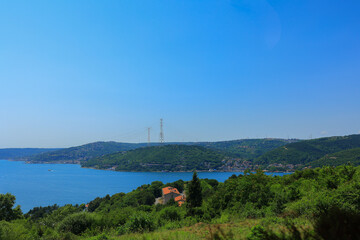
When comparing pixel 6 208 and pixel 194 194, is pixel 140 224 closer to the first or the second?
pixel 194 194

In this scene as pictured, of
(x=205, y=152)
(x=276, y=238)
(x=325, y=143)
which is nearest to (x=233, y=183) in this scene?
(x=276, y=238)

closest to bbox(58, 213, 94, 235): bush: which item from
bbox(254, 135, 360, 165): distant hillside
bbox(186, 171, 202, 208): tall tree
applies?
bbox(186, 171, 202, 208): tall tree

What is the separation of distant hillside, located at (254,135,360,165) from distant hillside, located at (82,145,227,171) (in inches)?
1525

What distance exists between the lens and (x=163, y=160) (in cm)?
15988

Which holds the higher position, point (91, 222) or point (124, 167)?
point (91, 222)

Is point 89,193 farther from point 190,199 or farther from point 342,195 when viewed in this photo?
point 342,195

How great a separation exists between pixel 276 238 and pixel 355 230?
110 cm

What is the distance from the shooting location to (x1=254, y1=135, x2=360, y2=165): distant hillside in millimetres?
140050

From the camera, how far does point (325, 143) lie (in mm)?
163250

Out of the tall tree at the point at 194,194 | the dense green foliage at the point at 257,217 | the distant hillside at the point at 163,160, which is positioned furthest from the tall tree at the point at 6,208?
the distant hillside at the point at 163,160

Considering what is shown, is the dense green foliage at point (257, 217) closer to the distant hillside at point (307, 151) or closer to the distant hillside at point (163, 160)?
the distant hillside at point (163, 160)

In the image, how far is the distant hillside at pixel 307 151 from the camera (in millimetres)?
140050

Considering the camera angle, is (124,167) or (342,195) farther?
(124,167)

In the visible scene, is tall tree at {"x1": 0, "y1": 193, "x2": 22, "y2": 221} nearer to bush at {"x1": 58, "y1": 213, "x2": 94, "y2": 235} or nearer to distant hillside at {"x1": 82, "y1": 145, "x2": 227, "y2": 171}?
bush at {"x1": 58, "y1": 213, "x2": 94, "y2": 235}
